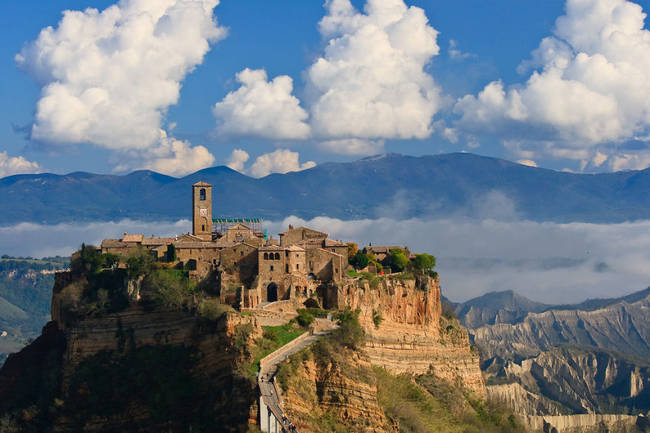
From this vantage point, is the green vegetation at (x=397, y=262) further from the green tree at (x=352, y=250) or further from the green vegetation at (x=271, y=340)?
the green vegetation at (x=271, y=340)

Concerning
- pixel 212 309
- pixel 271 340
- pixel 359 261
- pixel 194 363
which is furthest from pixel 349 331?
pixel 359 261

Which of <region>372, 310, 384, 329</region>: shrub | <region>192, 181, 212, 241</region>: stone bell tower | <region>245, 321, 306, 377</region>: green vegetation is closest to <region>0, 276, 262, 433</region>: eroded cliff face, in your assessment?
<region>245, 321, 306, 377</region>: green vegetation

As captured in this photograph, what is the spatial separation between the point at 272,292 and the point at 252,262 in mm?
3362

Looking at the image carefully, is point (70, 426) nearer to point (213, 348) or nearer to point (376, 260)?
point (213, 348)

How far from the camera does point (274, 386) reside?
60.2 m

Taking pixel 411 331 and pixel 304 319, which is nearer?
pixel 304 319

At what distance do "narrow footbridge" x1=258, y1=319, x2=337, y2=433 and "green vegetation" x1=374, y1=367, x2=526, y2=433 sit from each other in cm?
796

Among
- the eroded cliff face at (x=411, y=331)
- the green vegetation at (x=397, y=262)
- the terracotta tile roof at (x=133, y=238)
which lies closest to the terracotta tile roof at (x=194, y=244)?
the terracotta tile roof at (x=133, y=238)

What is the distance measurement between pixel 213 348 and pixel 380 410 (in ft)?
44.6

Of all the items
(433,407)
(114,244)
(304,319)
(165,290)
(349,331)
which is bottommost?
(433,407)

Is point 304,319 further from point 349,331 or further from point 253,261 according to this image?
point 253,261

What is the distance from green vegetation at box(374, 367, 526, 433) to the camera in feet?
236

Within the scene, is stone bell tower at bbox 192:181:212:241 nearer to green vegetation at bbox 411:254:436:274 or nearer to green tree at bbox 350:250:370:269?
green tree at bbox 350:250:370:269

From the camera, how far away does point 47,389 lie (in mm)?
77062
